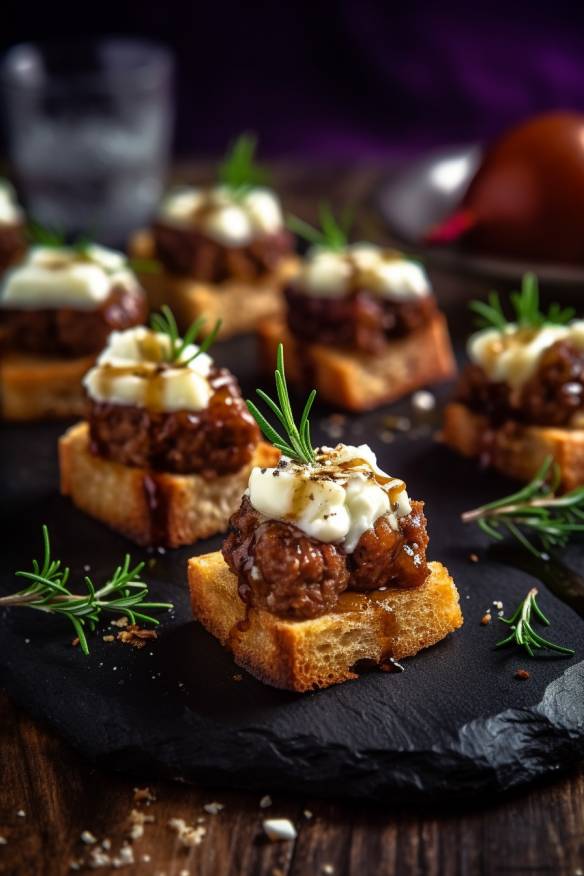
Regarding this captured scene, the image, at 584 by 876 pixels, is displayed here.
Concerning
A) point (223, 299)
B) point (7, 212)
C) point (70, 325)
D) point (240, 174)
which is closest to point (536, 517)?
point (70, 325)

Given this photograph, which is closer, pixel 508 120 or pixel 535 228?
pixel 535 228

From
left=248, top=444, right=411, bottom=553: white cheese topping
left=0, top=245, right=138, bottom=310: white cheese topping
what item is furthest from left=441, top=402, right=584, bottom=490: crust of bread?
left=0, top=245, right=138, bottom=310: white cheese topping

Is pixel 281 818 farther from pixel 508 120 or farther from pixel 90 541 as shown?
pixel 508 120

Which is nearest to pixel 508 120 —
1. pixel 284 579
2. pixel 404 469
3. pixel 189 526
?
pixel 404 469

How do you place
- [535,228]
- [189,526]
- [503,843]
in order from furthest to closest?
1. [535,228]
2. [189,526]
3. [503,843]

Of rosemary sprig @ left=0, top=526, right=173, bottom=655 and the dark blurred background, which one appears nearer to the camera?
rosemary sprig @ left=0, top=526, right=173, bottom=655

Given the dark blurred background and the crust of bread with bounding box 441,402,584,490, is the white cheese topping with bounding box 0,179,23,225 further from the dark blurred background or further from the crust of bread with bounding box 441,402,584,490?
the crust of bread with bounding box 441,402,584,490

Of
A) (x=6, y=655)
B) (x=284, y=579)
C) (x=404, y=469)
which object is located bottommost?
(x=404, y=469)
